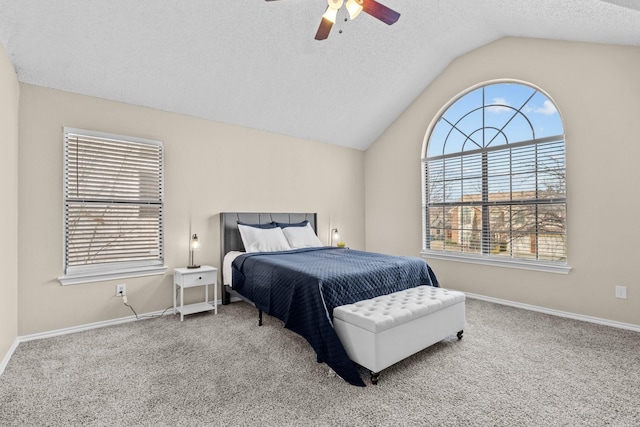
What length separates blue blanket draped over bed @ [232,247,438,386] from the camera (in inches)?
87.0

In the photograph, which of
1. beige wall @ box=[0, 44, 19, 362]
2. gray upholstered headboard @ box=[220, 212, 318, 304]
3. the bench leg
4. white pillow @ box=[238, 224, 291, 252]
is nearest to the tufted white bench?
the bench leg

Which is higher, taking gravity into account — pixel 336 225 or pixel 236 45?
pixel 236 45

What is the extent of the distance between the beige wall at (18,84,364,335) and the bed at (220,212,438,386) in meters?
0.47

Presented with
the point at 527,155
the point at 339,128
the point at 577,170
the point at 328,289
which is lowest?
the point at 328,289

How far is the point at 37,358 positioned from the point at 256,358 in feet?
5.71

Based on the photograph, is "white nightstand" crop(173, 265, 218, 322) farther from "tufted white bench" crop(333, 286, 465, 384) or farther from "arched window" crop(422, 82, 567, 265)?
"arched window" crop(422, 82, 567, 265)

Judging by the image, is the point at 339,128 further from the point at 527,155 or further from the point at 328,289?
the point at 328,289

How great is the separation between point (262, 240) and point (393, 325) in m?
2.21

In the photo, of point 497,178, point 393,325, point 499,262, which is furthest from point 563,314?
point 393,325

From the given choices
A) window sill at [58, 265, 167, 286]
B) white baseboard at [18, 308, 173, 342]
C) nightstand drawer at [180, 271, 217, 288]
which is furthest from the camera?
nightstand drawer at [180, 271, 217, 288]

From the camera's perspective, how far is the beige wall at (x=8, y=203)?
2312mm

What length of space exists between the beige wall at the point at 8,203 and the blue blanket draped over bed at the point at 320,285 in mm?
1854

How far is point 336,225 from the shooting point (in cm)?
529

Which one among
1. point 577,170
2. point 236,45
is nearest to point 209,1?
point 236,45
